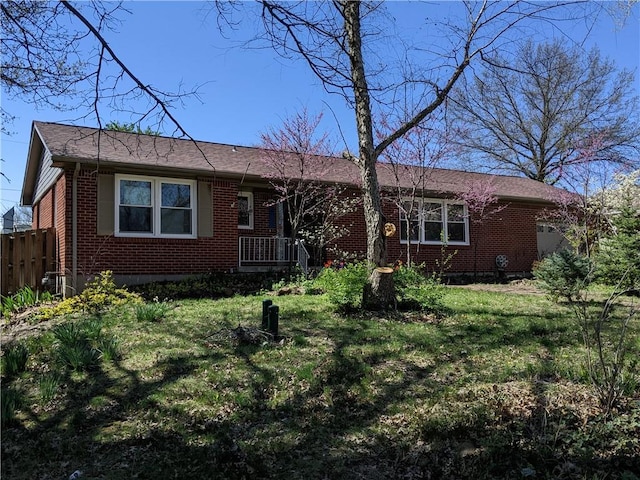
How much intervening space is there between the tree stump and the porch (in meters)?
5.48

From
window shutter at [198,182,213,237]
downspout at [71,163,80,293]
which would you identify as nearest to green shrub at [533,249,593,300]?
window shutter at [198,182,213,237]

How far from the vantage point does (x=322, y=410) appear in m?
4.25

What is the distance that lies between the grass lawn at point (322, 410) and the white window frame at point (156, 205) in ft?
17.1

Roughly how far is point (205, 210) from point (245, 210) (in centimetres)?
200

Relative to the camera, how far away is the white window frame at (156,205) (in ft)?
36.8

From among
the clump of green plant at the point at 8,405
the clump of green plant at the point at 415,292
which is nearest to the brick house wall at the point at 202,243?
the clump of green plant at the point at 415,292

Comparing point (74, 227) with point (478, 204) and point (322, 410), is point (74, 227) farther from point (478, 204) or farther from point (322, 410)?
point (478, 204)

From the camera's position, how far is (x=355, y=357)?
210 inches

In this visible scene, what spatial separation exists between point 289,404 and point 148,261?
818cm

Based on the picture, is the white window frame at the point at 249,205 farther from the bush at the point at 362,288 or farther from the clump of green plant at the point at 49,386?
the clump of green plant at the point at 49,386

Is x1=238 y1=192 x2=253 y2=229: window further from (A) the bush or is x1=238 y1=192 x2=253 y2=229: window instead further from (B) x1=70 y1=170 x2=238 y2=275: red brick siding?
(A) the bush

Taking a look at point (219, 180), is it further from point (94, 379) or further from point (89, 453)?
point (89, 453)

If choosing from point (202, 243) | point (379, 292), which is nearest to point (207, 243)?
point (202, 243)

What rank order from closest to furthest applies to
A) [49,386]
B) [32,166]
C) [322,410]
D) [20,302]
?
[322,410], [49,386], [20,302], [32,166]
